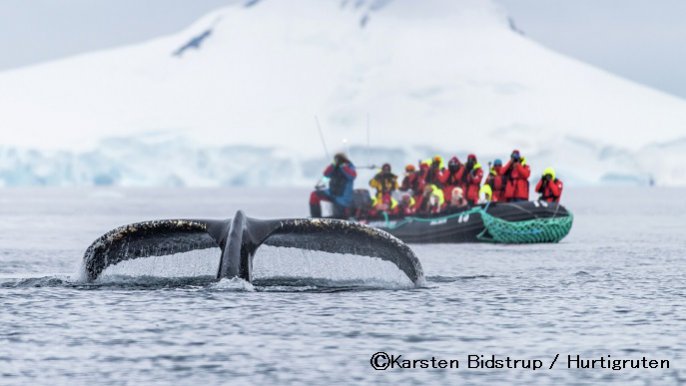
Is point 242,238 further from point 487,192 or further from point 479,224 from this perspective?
point 487,192

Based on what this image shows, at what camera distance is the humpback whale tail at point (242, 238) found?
13.3 metres

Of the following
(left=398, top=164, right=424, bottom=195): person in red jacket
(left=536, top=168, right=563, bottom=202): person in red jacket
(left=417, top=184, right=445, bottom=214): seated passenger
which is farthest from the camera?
(left=398, top=164, right=424, bottom=195): person in red jacket

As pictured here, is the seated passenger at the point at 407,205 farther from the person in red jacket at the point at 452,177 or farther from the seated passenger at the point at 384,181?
the person in red jacket at the point at 452,177

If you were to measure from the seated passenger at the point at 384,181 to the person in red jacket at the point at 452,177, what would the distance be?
1255 millimetres

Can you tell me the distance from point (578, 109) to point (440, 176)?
158 metres

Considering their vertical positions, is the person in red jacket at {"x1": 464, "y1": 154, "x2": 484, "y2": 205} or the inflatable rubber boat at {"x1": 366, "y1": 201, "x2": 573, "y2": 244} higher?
the person in red jacket at {"x1": 464, "y1": 154, "x2": 484, "y2": 205}

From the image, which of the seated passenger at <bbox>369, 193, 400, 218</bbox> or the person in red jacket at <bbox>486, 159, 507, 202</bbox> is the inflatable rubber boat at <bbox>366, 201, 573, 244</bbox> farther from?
the person in red jacket at <bbox>486, 159, 507, 202</bbox>

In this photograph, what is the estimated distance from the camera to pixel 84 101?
17825 cm

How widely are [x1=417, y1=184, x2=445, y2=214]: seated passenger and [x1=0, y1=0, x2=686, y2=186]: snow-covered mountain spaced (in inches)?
4002

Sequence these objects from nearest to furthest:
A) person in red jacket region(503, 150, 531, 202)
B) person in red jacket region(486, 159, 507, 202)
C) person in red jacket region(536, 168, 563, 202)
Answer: person in red jacket region(503, 150, 531, 202)
person in red jacket region(486, 159, 507, 202)
person in red jacket region(536, 168, 563, 202)

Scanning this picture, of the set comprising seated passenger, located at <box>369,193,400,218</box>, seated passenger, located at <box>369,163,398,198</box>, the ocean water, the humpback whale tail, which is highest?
seated passenger, located at <box>369,163,398,198</box>

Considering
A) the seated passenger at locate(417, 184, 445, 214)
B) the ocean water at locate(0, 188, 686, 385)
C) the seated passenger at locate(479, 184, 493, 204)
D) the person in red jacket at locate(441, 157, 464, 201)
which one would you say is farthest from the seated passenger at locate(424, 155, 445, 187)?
the ocean water at locate(0, 188, 686, 385)

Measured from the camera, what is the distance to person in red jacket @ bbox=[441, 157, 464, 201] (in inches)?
1220

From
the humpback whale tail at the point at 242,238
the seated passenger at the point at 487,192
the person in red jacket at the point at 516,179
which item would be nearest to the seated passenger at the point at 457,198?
the seated passenger at the point at 487,192
